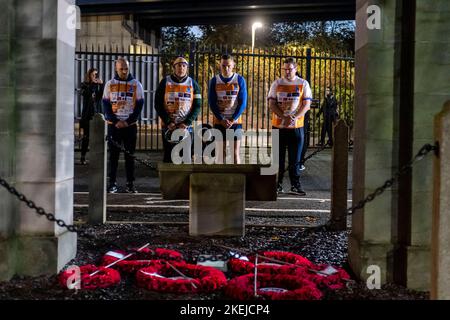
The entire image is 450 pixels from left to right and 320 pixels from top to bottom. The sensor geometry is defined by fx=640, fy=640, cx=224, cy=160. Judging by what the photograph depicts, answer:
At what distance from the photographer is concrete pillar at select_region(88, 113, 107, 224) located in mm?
7988

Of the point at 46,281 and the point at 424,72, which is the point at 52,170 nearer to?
the point at 46,281

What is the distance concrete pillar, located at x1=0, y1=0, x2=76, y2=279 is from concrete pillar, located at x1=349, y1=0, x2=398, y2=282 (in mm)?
2688

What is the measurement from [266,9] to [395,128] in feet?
74.9

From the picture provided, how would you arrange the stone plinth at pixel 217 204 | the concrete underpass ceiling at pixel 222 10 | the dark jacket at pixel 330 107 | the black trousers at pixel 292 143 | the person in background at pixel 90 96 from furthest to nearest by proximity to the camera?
the concrete underpass ceiling at pixel 222 10
the dark jacket at pixel 330 107
the person in background at pixel 90 96
the black trousers at pixel 292 143
the stone plinth at pixel 217 204

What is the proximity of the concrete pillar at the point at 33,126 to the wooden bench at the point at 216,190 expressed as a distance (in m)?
1.79

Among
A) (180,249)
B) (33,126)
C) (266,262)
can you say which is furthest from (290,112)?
(33,126)

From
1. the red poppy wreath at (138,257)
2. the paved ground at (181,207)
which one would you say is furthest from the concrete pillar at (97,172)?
the red poppy wreath at (138,257)

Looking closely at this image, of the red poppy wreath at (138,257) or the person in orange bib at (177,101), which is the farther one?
the person in orange bib at (177,101)

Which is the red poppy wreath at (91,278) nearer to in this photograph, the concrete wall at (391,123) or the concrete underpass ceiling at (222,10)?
the concrete wall at (391,123)

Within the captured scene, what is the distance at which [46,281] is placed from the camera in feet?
17.6

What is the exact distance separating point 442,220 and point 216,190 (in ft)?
10.8

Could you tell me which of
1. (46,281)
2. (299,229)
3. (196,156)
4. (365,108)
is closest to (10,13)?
(46,281)

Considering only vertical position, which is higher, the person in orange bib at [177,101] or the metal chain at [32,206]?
the person in orange bib at [177,101]

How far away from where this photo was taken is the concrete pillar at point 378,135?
5496mm
